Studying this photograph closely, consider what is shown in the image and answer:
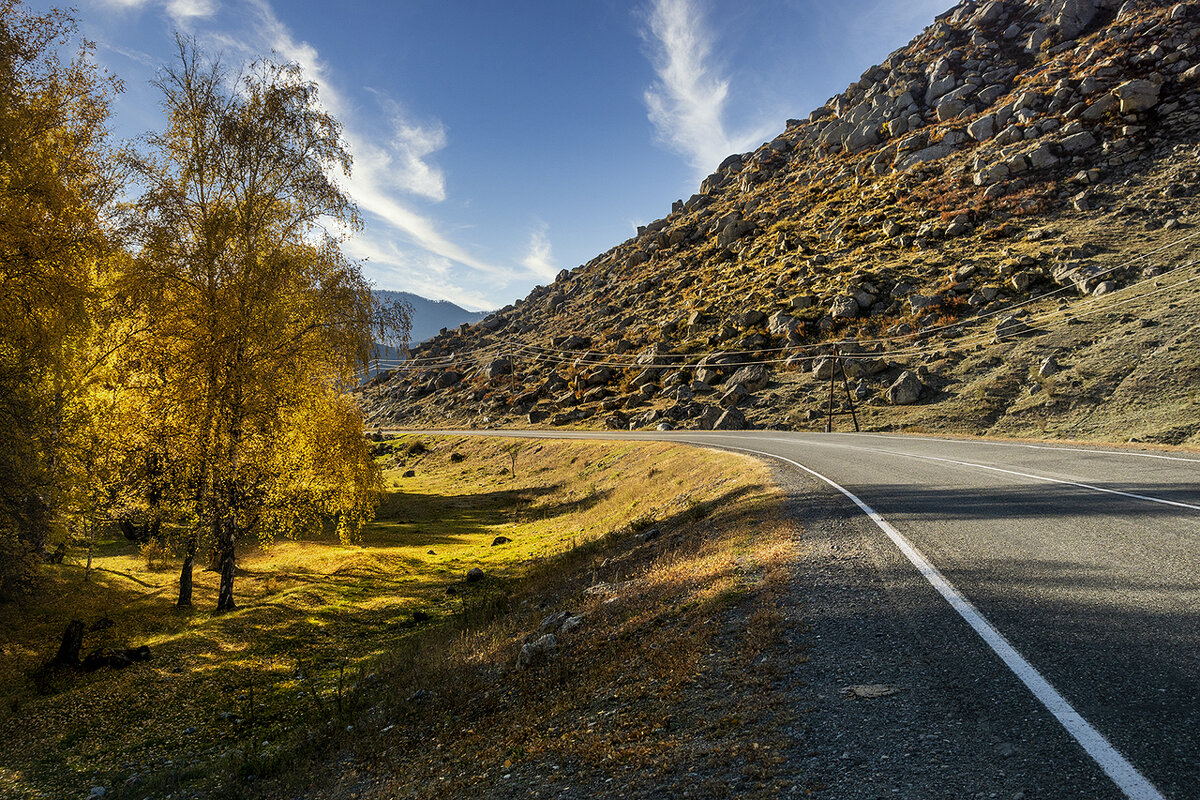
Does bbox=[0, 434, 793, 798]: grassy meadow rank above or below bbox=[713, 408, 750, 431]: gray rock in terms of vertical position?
below

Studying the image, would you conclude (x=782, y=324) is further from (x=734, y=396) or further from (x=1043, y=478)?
(x=1043, y=478)

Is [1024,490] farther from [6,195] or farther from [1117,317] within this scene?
[1117,317]

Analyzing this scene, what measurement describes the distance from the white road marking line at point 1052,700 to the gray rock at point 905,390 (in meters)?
33.3

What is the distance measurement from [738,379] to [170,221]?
4045 cm

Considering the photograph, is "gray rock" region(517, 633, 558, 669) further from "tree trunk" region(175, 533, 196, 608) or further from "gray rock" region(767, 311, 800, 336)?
"gray rock" region(767, 311, 800, 336)

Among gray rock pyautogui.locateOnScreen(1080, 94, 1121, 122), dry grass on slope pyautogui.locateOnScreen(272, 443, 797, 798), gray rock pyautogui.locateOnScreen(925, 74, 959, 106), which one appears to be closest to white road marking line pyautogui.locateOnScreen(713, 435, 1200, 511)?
dry grass on slope pyautogui.locateOnScreen(272, 443, 797, 798)

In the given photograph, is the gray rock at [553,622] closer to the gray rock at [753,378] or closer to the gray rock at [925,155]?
the gray rock at [753,378]

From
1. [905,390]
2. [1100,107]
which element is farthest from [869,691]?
[1100,107]

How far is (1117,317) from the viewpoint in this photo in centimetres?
3147

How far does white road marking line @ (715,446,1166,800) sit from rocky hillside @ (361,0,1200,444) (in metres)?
21.3

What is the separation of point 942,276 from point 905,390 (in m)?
19.3

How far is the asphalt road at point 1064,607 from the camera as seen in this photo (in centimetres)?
299

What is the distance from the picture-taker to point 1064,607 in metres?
4.89

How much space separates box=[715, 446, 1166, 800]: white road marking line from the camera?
2670mm
